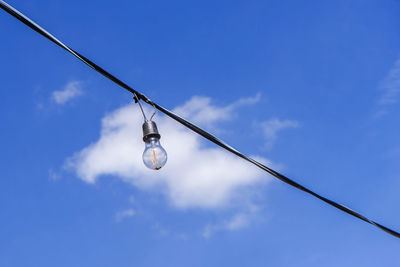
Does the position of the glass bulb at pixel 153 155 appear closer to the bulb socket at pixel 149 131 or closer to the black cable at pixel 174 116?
the bulb socket at pixel 149 131

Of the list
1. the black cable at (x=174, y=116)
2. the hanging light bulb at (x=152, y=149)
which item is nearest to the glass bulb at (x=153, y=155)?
the hanging light bulb at (x=152, y=149)

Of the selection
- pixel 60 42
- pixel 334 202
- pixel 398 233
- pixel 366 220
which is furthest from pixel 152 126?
pixel 398 233

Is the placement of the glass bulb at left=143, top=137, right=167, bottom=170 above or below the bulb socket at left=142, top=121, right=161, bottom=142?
below

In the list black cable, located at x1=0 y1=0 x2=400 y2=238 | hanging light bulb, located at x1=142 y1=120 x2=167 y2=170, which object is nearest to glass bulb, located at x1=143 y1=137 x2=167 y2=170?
hanging light bulb, located at x1=142 y1=120 x2=167 y2=170

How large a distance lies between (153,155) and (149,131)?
0.80 feet

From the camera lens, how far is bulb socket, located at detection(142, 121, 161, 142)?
4.33 meters

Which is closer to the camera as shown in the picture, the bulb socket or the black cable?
the black cable

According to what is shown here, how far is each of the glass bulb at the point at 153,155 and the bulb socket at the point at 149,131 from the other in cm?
4

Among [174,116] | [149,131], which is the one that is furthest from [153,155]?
[174,116]

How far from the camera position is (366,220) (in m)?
4.48

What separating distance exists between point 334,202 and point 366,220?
0.42 m

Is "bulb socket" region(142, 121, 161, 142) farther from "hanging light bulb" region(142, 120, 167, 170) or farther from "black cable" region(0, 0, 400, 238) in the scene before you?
"black cable" region(0, 0, 400, 238)

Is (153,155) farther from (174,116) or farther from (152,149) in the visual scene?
(174,116)

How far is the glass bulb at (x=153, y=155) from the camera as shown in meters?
4.27
